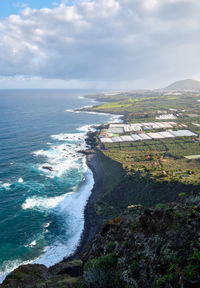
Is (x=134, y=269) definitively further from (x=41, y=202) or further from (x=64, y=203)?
(x=41, y=202)

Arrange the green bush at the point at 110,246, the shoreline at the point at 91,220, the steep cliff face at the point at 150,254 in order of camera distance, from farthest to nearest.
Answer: the shoreline at the point at 91,220 → the green bush at the point at 110,246 → the steep cliff face at the point at 150,254

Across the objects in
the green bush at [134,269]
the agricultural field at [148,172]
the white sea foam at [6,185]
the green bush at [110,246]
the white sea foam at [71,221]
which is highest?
the green bush at [134,269]

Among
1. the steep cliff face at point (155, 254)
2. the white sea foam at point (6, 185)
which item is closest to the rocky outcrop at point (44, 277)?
the steep cliff face at point (155, 254)

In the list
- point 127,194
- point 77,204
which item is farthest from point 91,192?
point 127,194

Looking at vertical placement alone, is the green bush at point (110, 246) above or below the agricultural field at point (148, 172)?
above

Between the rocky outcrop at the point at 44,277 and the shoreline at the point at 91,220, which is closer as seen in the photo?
the rocky outcrop at the point at 44,277

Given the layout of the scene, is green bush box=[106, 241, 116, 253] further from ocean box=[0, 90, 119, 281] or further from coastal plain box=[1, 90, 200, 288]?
ocean box=[0, 90, 119, 281]

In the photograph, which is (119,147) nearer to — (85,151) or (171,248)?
(85,151)

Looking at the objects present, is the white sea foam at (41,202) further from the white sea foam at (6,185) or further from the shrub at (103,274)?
the shrub at (103,274)
